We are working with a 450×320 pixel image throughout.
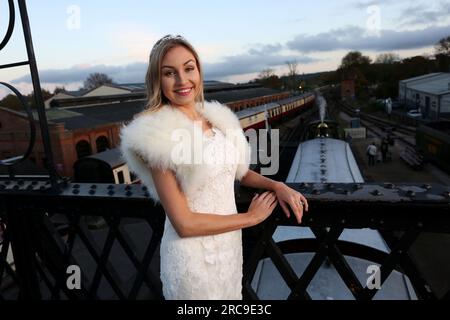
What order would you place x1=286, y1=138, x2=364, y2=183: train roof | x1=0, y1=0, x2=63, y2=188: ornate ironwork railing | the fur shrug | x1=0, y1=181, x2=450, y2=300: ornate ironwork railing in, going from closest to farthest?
1. the fur shrug
2. x1=0, y1=181, x2=450, y2=300: ornate ironwork railing
3. x1=0, y1=0, x2=63, y2=188: ornate ironwork railing
4. x1=286, y1=138, x2=364, y2=183: train roof

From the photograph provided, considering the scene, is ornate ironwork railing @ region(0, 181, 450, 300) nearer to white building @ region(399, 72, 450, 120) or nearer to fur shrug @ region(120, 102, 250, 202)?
fur shrug @ region(120, 102, 250, 202)

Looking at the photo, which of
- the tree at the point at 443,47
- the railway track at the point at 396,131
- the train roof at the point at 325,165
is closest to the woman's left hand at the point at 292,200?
the train roof at the point at 325,165

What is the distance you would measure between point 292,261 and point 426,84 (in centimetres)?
6109

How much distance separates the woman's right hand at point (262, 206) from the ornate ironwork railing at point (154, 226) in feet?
0.37

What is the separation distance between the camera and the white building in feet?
145

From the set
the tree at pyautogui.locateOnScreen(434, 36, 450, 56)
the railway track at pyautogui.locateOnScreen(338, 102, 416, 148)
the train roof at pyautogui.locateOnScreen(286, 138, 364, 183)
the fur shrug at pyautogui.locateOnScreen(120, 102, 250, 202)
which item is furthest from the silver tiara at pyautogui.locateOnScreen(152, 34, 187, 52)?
the tree at pyautogui.locateOnScreen(434, 36, 450, 56)

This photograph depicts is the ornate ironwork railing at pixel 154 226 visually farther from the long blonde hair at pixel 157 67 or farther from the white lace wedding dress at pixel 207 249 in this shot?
the long blonde hair at pixel 157 67

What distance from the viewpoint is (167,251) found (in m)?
1.79

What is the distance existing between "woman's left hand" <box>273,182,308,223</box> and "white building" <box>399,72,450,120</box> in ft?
158

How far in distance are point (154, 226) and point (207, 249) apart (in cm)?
53

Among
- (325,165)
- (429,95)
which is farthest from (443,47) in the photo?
(325,165)

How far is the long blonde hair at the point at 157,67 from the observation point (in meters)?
1.75

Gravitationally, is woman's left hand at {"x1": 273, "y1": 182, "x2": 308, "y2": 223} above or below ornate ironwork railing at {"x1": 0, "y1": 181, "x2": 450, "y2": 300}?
above

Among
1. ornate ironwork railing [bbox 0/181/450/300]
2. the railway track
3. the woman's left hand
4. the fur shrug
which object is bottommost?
the railway track
